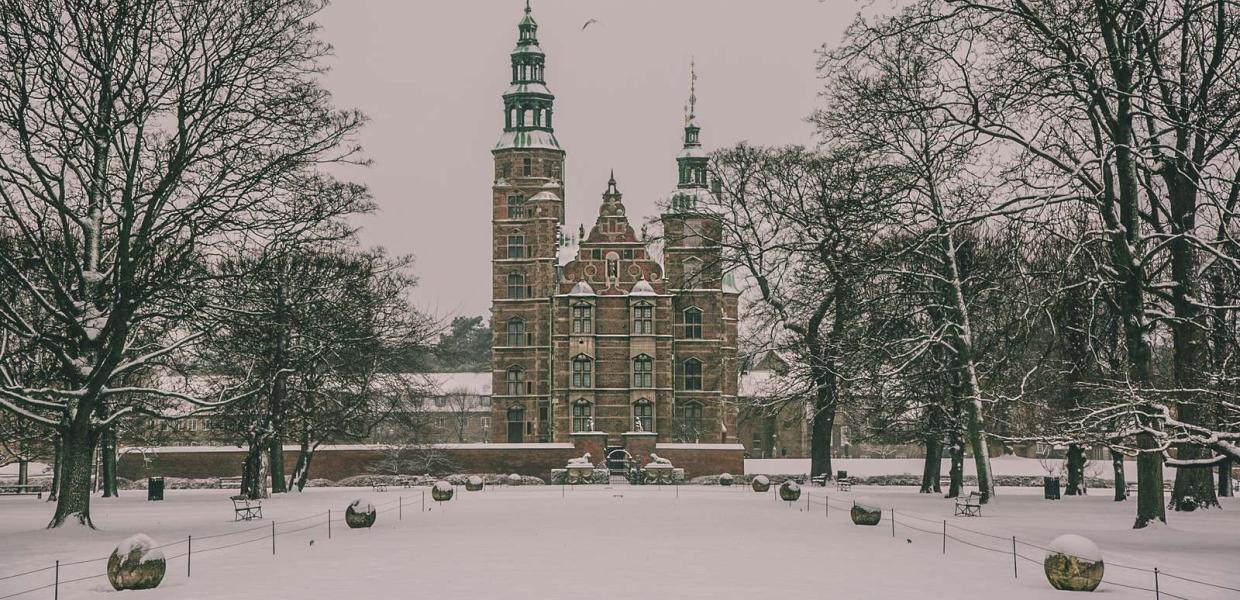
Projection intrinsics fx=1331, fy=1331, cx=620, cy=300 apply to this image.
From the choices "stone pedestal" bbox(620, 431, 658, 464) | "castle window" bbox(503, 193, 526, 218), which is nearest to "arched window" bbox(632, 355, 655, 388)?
"stone pedestal" bbox(620, 431, 658, 464)

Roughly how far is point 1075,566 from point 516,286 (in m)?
61.6

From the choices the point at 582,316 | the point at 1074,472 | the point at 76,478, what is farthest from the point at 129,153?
the point at 582,316

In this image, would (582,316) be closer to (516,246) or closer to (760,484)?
(516,246)

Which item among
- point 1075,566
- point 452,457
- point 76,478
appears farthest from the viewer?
point 452,457

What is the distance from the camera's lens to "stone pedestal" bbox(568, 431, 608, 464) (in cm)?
7300

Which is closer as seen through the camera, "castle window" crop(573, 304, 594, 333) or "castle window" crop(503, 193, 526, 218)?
"castle window" crop(573, 304, 594, 333)

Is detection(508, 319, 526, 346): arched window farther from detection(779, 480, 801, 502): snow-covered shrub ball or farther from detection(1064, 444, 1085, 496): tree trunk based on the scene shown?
detection(779, 480, 801, 502): snow-covered shrub ball

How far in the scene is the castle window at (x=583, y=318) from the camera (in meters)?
74.8

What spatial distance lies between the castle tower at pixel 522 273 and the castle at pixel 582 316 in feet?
0.19

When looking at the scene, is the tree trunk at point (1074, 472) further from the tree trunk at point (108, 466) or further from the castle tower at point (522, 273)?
the castle tower at point (522, 273)

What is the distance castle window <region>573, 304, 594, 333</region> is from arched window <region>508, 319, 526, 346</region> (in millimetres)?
4431

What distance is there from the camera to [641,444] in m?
73.1

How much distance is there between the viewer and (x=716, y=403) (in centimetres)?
7688

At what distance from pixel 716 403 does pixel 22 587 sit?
6045cm
